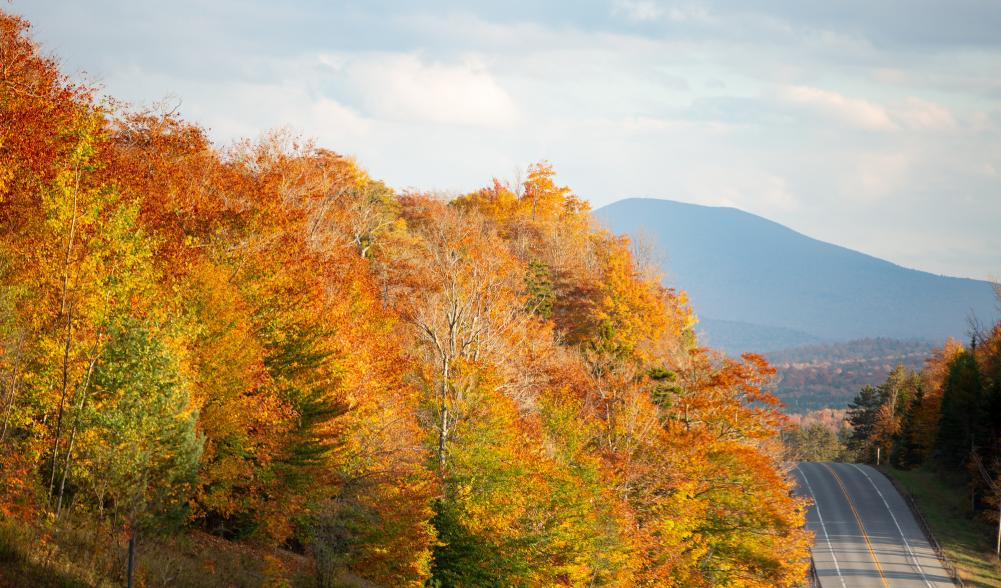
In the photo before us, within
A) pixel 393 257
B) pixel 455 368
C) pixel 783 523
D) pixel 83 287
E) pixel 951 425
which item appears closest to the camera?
pixel 83 287

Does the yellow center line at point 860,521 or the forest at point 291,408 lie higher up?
the forest at point 291,408

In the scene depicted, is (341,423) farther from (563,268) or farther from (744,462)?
(563,268)

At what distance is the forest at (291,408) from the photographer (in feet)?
66.2

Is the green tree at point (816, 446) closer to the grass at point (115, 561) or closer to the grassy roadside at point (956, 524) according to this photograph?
the grassy roadside at point (956, 524)

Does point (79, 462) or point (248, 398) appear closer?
point (79, 462)

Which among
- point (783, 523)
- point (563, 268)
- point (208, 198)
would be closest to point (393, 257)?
point (563, 268)

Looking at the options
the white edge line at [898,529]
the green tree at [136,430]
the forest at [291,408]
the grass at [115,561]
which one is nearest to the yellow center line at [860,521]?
the white edge line at [898,529]

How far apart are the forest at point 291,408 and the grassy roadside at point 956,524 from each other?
72.3 feet

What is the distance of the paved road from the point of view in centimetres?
5884

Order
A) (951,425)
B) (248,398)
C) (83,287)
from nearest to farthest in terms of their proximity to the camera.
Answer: (83,287)
(248,398)
(951,425)

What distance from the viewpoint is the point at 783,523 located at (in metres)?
43.3

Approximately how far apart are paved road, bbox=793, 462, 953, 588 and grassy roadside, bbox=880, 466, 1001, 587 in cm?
143

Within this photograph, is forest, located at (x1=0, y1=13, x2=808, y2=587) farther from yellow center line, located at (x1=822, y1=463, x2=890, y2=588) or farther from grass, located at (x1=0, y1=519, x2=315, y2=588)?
yellow center line, located at (x1=822, y1=463, x2=890, y2=588)

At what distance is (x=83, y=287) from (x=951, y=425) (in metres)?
80.9
